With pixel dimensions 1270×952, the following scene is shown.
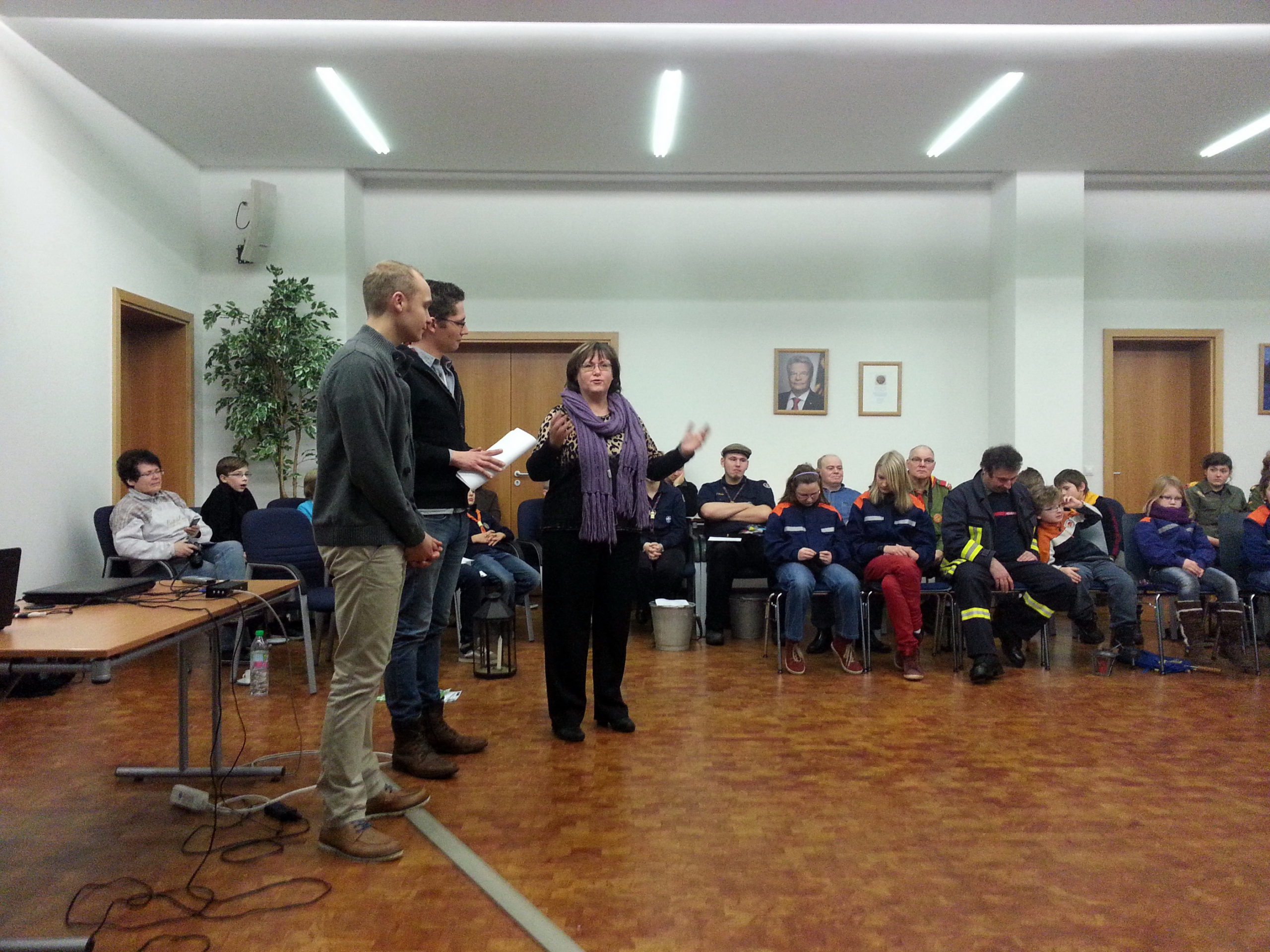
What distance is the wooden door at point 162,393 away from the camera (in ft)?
22.3

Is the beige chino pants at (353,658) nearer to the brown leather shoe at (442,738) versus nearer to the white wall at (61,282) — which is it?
the brown leather shoe at (442,738)

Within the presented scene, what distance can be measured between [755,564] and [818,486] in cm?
79

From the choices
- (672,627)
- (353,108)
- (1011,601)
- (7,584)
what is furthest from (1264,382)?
(7,584)

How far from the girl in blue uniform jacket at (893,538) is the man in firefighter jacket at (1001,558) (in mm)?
162

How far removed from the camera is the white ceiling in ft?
15.1

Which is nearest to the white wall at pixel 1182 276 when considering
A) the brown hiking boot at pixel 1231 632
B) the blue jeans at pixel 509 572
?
the brown hiking boot at pixel 1231 632

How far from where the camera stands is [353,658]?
2371 millimetres

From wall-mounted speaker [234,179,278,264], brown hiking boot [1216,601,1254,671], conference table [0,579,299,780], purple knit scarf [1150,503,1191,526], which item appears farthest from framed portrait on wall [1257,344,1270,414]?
wall-mounted speaker [234,179,278,264]

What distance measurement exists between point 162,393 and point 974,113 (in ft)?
19.9

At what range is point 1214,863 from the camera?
242cm

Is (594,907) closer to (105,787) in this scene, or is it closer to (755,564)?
(105,787)

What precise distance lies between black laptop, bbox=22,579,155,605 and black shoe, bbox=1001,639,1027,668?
14.0 ft

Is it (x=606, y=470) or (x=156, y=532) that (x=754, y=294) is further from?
(x=156, y=532)

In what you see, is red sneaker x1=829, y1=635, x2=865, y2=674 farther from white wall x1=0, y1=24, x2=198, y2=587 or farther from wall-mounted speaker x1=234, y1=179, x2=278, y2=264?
wall-mounted speaker x1=234, y1=179, x2=278, y2=264
